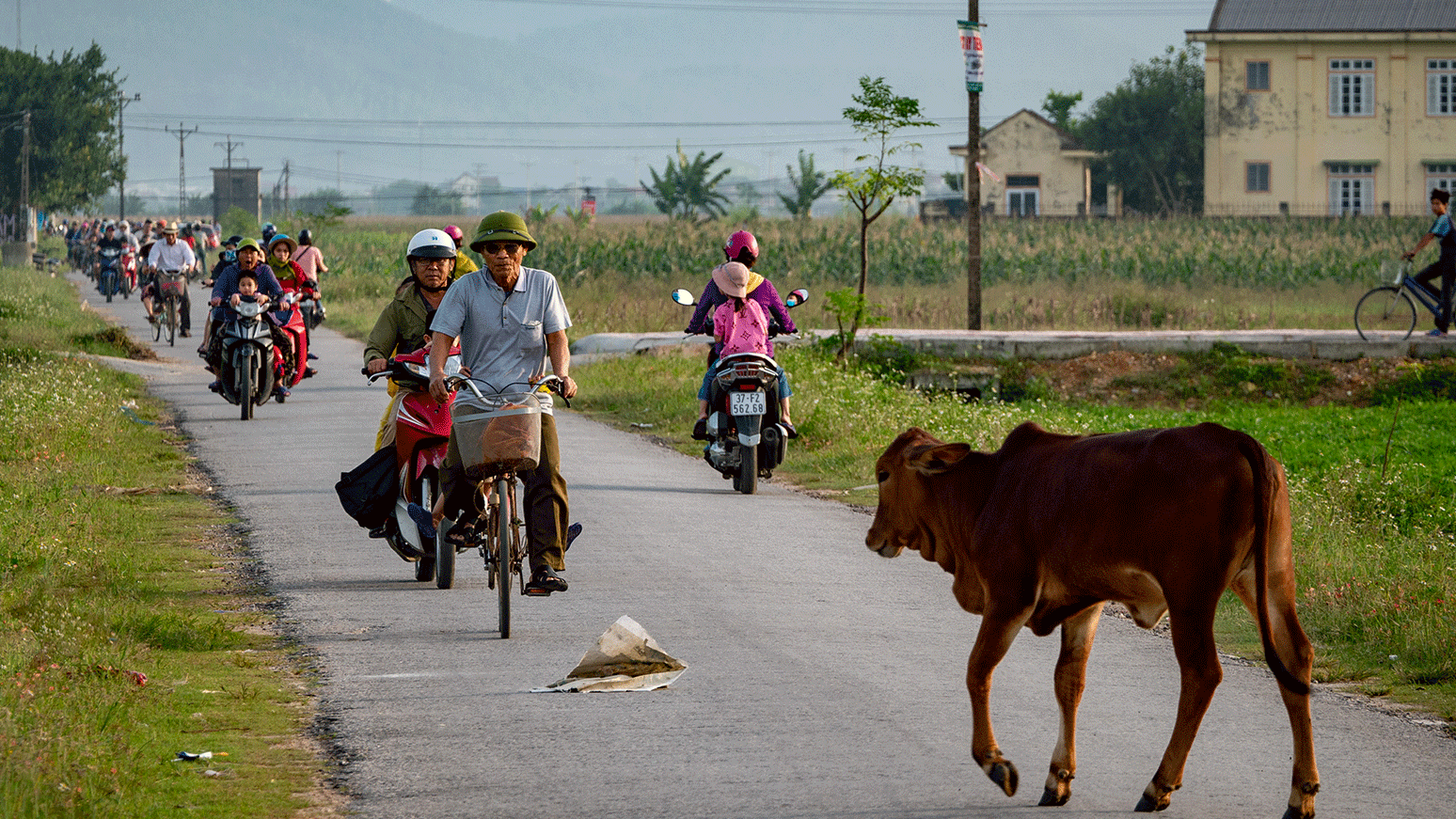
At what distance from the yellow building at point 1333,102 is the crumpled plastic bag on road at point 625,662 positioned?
5297cm

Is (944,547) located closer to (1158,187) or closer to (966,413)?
(966,413)

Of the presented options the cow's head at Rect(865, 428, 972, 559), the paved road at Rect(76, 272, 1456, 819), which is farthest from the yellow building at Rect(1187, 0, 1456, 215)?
the cow's head at Rect(865, 428, 972, 559)

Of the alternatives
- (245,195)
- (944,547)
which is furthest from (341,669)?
(245,195)

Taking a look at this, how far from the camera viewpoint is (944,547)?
5598 mm

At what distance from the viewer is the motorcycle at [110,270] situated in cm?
4178

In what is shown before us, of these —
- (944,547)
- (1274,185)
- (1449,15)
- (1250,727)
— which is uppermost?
(1449,15)

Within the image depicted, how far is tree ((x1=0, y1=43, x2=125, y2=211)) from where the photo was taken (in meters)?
71.8

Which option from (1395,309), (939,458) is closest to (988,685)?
(939,458)

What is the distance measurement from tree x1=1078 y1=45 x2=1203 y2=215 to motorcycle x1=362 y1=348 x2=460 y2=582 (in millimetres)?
62280

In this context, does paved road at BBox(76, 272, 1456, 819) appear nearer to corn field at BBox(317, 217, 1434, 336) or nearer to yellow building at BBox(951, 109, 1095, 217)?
corn field at BBox(317, 217, 1434, 336)

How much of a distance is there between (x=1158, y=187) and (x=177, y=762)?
2670 inches

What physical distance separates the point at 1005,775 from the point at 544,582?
3444 millimetres

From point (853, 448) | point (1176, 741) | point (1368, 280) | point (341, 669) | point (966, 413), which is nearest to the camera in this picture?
point (1176, 741)

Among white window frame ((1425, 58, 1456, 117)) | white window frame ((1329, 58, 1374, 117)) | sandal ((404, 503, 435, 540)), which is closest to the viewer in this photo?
sandal ((404, 503, 435, 540))
